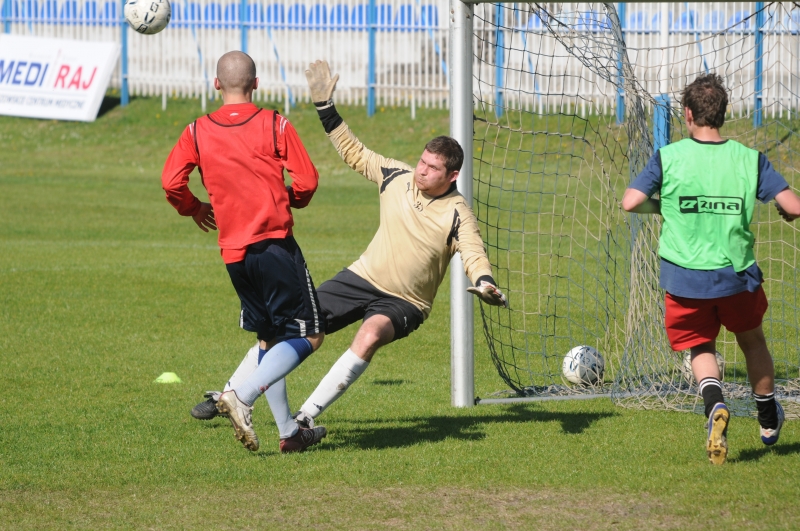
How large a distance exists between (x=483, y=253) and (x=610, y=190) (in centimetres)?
237

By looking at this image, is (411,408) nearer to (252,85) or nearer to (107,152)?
(252,85)

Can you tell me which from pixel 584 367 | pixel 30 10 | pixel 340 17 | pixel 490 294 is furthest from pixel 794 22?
pixel 30 10

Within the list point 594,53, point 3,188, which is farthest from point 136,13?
point 3,188

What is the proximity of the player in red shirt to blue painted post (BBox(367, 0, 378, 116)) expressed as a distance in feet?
69.1

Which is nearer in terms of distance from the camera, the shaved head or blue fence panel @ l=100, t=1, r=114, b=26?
the shaved head

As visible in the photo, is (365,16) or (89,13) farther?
(89,13)

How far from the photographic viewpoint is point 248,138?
5430mm

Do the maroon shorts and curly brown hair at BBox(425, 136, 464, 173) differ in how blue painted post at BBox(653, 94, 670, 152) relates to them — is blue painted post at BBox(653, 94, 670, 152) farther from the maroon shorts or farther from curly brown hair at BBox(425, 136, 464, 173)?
the maroon shorts

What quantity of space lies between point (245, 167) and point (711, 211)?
223cm

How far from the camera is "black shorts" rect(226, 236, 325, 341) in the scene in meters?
5.45

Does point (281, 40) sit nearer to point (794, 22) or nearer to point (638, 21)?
point (638, 21)

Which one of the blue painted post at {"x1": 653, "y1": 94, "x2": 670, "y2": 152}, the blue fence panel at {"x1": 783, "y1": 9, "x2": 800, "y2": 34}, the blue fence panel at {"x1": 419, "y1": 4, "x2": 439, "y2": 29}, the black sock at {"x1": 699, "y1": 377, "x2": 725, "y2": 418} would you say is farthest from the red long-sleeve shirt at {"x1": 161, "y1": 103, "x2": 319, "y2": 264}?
the blue fence panel at {"x1": 419, "y1": 4, "x2": 439, "y2": 29}

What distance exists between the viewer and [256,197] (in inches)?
214

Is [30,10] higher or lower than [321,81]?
Result: higher
